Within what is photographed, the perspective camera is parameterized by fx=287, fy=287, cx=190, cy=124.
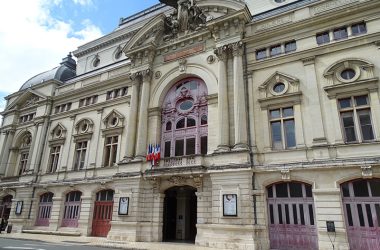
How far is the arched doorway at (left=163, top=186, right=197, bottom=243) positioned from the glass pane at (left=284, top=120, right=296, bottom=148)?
7885mm

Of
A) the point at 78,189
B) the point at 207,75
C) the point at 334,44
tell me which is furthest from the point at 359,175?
the point at 78,189

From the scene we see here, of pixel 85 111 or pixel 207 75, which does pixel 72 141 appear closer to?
pixel 85 111

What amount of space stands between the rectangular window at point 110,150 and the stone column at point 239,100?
36.2ft

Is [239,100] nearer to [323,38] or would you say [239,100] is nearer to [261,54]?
[261,54]

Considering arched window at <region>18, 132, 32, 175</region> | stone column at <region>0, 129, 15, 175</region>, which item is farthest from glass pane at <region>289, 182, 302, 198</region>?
stone column at <region>0, 129, 15, 175</region>

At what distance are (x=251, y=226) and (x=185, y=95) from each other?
10.7 meters

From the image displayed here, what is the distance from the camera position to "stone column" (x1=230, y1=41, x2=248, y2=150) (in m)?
17.5

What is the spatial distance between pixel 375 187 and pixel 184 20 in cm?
1738

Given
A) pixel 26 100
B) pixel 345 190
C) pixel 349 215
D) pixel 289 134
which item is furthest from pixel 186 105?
Answer: pixel 26 100

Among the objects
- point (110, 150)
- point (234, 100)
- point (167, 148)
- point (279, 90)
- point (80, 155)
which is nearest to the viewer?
point (279, 90)

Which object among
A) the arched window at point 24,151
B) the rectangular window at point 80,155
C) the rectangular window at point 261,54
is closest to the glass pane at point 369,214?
the rectangular window at point 261,54

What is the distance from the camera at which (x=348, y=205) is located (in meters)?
14.3

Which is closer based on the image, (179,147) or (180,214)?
(179,147)

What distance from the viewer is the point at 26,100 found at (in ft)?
109
